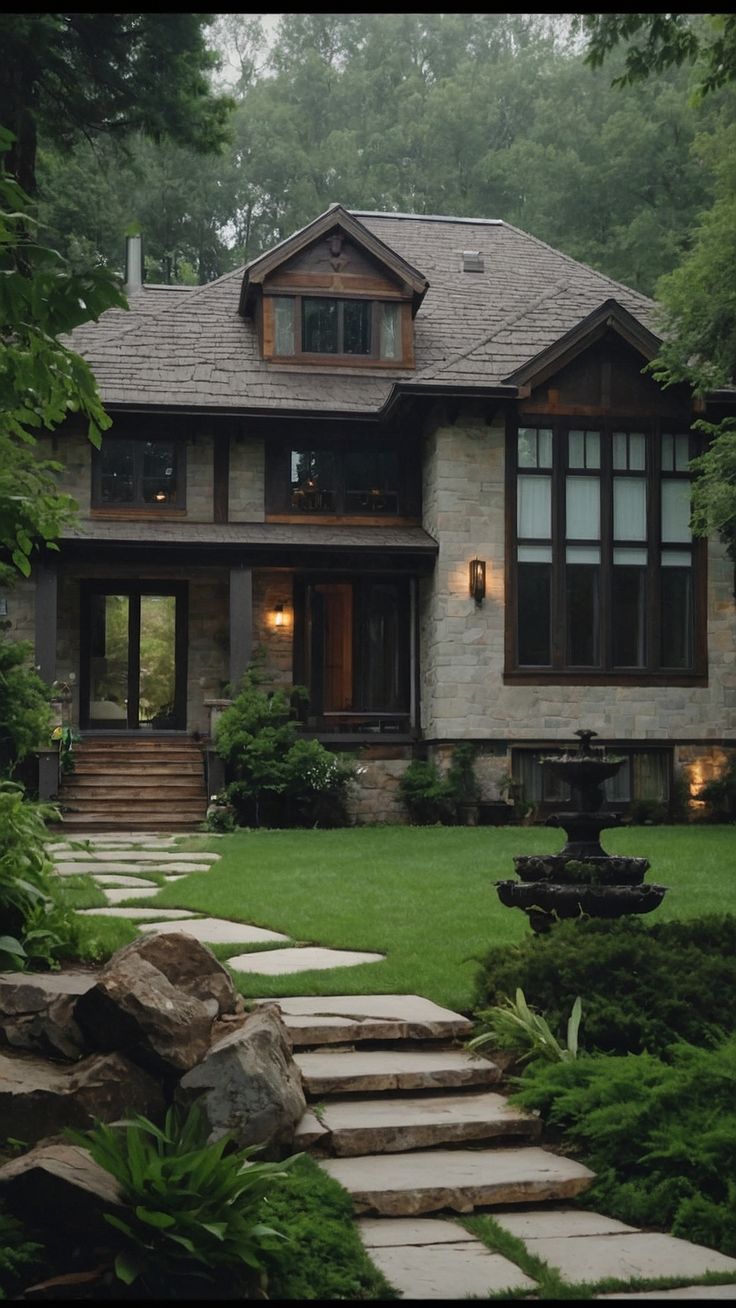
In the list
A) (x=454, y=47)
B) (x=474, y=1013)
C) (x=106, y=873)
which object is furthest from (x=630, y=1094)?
(x=454, y=47)

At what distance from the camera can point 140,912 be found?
8977 millimetres

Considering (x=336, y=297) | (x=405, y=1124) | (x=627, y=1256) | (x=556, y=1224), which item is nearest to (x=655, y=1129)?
(x=556, y=1224)

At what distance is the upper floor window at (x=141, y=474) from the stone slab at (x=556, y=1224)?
16.0 meters

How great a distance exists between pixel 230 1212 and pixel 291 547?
15.0 meters

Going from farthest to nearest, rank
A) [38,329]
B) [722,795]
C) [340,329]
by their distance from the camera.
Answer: [340,329], [722,795], [38,329]

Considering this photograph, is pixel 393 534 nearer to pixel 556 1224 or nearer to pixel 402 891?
pixel 402 891

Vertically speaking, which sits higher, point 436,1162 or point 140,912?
point 140,912

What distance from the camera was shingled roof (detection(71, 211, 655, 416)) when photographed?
1917 cm

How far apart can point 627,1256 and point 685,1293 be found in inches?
13.0

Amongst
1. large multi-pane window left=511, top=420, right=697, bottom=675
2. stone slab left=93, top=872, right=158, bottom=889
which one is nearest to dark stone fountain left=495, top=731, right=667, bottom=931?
stone slab left=93, top=872, right=158, bottom=889

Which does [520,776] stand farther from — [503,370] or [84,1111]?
[84,1111]

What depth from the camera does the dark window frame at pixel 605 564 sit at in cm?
1839

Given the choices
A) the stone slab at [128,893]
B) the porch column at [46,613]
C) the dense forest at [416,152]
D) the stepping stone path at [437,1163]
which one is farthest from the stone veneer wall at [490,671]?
the stepping stone path at [437,1163]

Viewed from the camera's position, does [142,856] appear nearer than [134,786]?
Yes
